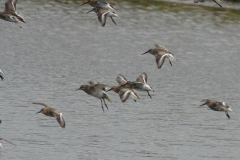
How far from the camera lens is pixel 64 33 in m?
51.2

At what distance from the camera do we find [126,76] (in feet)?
129

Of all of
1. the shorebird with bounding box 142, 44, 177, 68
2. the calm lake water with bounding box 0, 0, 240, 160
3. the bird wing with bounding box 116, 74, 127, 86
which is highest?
the shorebird with bounding box 142, 44, 177, 68

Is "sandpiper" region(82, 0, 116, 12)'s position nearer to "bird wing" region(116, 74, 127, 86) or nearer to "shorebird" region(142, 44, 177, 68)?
"shorebird" region(142, 44, 177, 68)

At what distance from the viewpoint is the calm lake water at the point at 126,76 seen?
2817cm

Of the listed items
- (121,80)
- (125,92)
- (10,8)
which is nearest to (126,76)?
(121,80)

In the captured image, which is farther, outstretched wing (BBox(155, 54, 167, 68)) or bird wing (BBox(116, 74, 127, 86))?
bird wing (BBox(116, 74, 127, 86))

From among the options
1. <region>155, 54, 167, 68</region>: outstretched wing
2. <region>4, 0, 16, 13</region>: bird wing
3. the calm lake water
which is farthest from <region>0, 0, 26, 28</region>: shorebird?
the calm lake water

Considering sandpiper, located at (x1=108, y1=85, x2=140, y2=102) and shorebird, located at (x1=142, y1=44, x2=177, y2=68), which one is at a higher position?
shorebird, located at (x1=142, y1=44, x2=177, y2=68)

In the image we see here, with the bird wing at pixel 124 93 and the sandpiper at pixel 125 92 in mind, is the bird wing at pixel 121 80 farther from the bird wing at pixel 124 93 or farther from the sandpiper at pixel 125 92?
the bird wing at pixel 124 93

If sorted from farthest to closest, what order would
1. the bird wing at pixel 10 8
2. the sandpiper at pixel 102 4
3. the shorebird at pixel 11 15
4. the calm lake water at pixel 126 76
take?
the calm lake water at pixel 126 76, the sandpiper at pixel 102 4, the bird wing at pixel 10 8, the shorebird at pixel 11 15

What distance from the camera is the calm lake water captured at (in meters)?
28.2

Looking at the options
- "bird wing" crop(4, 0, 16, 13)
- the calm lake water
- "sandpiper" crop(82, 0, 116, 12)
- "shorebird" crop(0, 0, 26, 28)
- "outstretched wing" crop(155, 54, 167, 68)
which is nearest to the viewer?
"shorebird" crop(0, 0, 26, 28)

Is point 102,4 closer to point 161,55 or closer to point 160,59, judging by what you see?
point 161,55

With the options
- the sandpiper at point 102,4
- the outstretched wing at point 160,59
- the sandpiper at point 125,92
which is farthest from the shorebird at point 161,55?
the sandpiper at point 102,4
